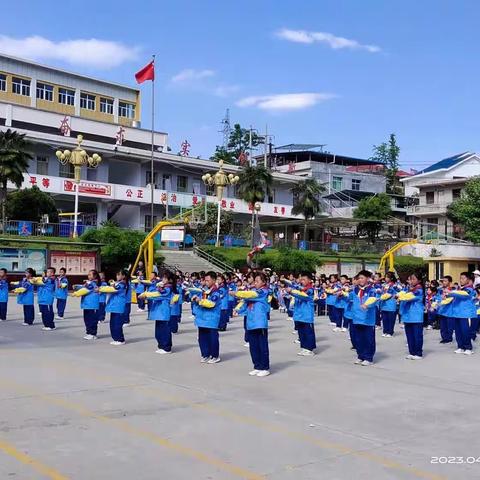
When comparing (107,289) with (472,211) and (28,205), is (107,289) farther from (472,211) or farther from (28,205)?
(472,211)

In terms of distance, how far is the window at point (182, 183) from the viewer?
157 ft

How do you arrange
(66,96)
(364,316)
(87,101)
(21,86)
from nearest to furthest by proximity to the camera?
(364,316), (21,86), (66,96), (87,101)

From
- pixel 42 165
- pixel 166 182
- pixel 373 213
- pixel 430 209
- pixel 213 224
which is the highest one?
pixel 42 165

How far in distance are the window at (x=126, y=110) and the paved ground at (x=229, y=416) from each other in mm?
49339

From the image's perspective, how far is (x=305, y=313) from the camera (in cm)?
1156

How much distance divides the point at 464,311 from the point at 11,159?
87.6ft

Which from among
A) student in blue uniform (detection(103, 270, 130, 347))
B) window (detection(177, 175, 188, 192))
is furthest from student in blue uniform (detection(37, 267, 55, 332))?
window (detection(177, 175, 188, 192))

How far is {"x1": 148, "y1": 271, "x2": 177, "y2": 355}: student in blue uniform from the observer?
1144cm

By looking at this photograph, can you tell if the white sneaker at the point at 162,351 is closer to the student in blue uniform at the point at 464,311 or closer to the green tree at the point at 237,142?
the student in blue uniform at the point at 464,311

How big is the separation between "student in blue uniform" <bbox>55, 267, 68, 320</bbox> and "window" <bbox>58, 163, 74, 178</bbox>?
1007 inches

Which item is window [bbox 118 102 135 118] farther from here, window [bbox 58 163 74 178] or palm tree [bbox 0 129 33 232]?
palm tree [bbox 0 129 33 232]

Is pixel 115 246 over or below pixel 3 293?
over

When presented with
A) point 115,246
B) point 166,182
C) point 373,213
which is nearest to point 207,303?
point 115,246

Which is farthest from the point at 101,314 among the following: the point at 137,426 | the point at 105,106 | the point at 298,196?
the point at 105,106
